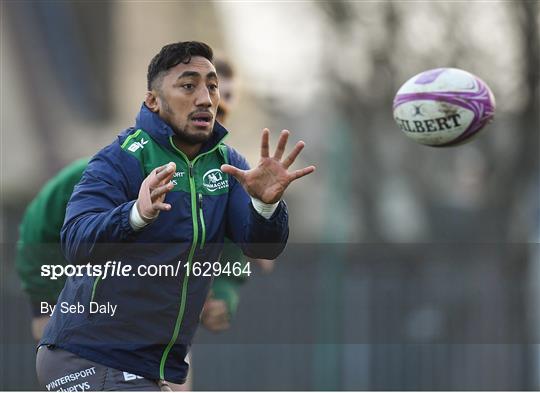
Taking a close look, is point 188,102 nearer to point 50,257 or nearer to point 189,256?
point 189,256

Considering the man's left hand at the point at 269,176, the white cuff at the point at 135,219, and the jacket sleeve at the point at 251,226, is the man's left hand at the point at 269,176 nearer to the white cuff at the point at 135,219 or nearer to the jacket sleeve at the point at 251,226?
the jacket sleeve at the point at 251,226

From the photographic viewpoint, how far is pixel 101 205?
15.8 ft

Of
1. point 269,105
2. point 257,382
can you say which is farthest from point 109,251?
point 269,105

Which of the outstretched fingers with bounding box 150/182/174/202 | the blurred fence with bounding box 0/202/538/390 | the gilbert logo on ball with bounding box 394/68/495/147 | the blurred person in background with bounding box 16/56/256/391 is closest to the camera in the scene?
the outstretched fingers with bounding box 150/182/174/202

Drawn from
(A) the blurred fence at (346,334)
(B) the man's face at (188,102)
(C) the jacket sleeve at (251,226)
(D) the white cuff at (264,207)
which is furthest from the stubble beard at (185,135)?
(A) the blurred fence at (346,334)

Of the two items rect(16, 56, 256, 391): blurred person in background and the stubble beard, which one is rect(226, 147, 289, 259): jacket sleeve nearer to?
the stubble beard

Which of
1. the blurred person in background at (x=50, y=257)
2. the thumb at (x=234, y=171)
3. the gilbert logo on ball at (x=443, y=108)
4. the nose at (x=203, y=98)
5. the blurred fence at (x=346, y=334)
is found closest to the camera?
the thumb at (x=234, y=171)

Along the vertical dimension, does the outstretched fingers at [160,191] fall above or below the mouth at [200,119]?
below

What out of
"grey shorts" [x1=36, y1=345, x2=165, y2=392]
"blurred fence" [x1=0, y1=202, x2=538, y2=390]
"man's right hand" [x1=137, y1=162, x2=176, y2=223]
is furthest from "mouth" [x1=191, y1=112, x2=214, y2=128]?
"blurred fence" [x1=0, y1=202, x2=538, y2=390]

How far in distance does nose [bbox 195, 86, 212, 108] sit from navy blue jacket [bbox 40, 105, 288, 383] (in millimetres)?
185

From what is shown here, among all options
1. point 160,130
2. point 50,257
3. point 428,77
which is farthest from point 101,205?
point 428,77

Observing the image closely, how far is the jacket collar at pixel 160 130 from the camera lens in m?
5.06

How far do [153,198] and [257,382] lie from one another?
317 inches

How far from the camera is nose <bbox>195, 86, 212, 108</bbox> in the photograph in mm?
5117
